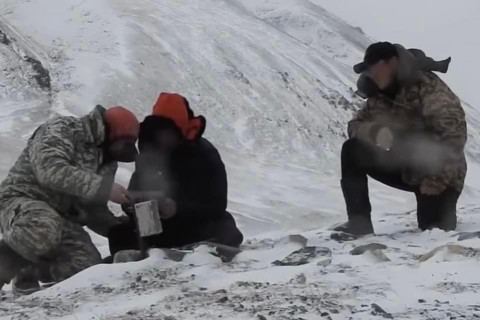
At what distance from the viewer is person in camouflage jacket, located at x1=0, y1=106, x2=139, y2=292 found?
4.14 meters

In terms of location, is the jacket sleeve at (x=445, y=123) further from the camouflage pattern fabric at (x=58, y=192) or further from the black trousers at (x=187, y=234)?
the camouflage pattern fabric at (x=58, y=192)

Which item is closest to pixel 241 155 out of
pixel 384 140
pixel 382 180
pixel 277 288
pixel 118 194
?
pixel 382 180

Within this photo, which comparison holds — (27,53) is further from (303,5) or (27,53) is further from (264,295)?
(303,5)

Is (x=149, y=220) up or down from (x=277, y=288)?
down

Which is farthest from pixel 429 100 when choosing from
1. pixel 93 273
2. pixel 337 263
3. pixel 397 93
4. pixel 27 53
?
pixel 27 53

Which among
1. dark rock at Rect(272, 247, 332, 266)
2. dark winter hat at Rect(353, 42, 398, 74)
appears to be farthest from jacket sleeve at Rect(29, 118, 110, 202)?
dark winter hat at Rect(353, 42, 398, 74)

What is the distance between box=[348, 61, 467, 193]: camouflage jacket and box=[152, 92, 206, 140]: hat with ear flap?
1.00 meters

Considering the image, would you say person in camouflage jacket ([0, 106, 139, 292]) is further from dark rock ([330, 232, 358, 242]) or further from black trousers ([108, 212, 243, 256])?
dark rock ([330, 232, 358, 242])

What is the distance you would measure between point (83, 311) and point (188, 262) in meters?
0.91

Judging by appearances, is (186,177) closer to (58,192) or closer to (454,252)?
(58,192)

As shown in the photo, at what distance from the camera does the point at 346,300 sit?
3.00 metres

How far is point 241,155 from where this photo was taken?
2275cm

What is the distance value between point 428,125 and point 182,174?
144 cm

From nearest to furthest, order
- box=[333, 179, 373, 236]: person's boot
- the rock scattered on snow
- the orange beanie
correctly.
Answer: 1. the rock scattered on snow
2. the orange beanie
3. box=[333, 179, 373, 236]: person's boot
